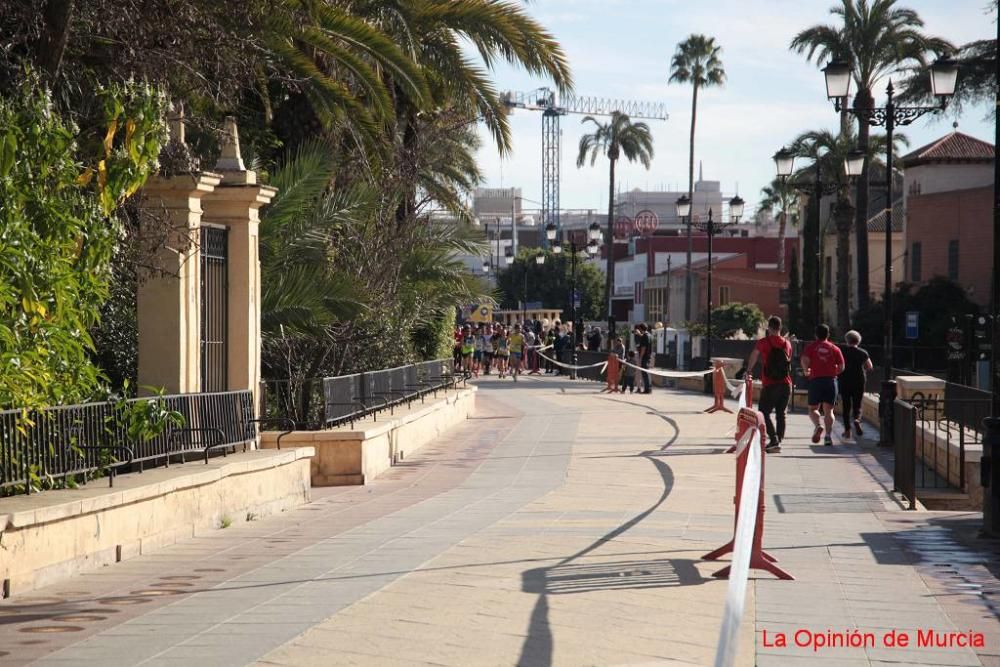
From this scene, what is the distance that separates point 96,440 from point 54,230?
1768 millimetres

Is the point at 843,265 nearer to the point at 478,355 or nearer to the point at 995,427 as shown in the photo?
the point at 478,355

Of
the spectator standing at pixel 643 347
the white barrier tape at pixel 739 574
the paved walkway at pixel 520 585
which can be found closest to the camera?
the white barrier tape at pixel 739 574

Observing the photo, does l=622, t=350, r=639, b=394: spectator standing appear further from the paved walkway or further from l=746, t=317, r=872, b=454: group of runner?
the paved walkway

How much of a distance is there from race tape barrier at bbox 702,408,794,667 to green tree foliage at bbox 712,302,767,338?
65.9 meters

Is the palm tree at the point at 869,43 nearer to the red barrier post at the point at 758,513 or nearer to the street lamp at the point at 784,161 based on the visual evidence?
the street lamp at the point at 784,161

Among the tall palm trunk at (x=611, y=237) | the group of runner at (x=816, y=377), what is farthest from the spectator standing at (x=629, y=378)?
the tall palm trunk at (x=611, y=237)

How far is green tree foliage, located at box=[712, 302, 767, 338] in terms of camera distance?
7506cm

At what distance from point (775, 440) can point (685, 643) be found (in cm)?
1224

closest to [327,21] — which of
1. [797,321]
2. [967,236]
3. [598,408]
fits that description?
[598,408]

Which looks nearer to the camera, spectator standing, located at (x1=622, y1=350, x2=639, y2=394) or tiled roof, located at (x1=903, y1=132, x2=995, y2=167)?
spectator standing, located at (x1=622, y1=350, x2=639, y2=394)

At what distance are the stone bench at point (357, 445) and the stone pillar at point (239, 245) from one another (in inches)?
43.2

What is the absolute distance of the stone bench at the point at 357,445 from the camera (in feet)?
51.6

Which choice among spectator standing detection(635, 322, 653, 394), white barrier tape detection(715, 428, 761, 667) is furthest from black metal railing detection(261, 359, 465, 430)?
spectator standing detection(635, 322, 653, 394)

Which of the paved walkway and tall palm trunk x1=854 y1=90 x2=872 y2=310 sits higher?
tall palm trunk x1=854 y1=90 x2=872 y2=310
